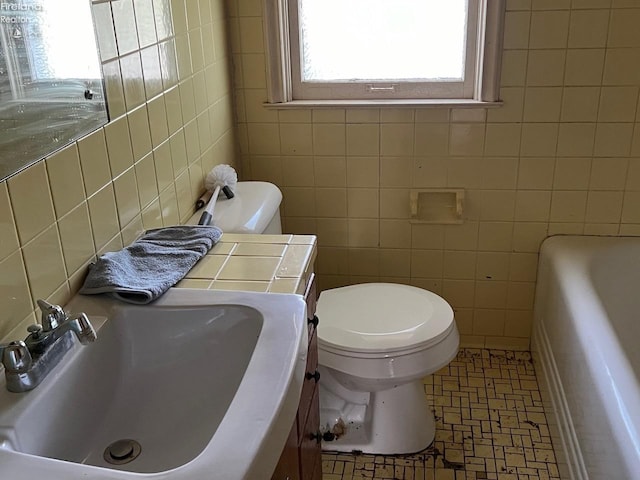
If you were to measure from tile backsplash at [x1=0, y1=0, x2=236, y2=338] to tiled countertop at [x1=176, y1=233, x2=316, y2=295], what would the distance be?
7.7 inches

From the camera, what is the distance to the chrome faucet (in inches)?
36.8

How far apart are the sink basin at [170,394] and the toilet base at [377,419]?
82 cm

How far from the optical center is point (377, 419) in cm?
201

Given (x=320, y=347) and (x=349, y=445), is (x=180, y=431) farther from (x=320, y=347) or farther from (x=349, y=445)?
(x=349, y=445)

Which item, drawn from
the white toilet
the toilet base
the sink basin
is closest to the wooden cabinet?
the sink basin

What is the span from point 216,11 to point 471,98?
88 cm

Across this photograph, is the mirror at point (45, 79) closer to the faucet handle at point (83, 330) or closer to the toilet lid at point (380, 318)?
the faucet handle at point (83, 330)

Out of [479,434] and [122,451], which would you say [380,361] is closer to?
[479,434]

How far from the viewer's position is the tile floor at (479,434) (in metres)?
1.93

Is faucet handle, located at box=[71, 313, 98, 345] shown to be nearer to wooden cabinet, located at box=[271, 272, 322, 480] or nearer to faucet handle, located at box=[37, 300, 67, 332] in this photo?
faucet handle, located at box=[37, 300, 67, 332]

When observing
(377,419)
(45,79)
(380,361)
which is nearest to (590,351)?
(380,361)

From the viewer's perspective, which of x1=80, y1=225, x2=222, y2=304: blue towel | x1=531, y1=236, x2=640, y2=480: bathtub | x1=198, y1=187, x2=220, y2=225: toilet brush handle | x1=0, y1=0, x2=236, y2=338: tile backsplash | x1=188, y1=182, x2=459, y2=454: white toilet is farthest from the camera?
x1=188, y1=182, x2=459, y2=454: white toilet

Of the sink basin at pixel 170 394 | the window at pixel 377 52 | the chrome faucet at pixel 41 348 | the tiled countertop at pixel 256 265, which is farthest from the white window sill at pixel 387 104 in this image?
the chrome faucet at pixel 41 348

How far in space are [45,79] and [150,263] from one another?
16.1 inches
